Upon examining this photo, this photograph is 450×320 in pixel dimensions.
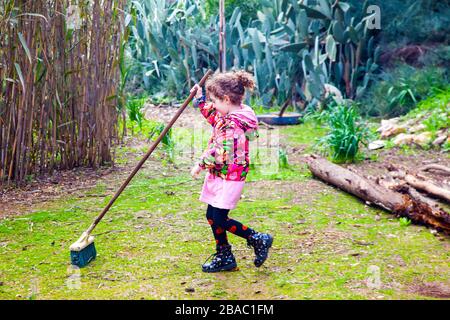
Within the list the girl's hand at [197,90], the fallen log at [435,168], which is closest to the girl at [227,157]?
the girl's hand at [197,90]

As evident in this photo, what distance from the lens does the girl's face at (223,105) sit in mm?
3412

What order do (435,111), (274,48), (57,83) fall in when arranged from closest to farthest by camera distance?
(57,83) → (435,111) → (274,48)

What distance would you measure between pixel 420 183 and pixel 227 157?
226cm

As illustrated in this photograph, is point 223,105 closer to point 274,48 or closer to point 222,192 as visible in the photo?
point 222,192

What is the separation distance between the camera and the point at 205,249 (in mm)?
3908

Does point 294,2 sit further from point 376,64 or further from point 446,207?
point 446,207

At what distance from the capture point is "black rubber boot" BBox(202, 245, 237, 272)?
3.50 metres

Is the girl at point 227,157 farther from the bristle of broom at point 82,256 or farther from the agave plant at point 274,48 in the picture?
the agave plant at point 274,48

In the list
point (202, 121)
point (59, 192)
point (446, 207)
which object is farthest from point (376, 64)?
point (59, 192)

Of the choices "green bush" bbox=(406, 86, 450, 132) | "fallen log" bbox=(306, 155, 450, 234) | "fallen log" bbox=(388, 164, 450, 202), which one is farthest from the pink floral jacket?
"green bush" bbox=(406, 86, 450, 132)

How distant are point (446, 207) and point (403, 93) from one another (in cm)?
397

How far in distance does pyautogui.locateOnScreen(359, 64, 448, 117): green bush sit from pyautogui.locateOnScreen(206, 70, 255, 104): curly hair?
5526mm

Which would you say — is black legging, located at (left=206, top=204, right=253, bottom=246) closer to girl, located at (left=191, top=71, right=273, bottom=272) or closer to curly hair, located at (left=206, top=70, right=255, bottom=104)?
girl, located at (left=191, top=71, right=273, bottom=272)

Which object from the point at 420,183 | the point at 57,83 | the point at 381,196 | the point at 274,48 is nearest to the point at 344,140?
the point at 420,183
